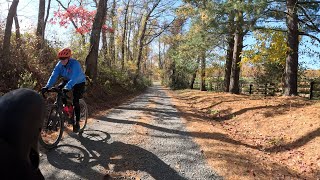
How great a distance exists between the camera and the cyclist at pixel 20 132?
3.04 ft

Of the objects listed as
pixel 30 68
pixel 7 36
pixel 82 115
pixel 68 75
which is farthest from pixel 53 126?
pixel 7 36

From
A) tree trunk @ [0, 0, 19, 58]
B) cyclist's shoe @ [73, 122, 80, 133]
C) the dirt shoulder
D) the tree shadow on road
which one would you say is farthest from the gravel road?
tree trunk @ [0, 0, 19, 58]

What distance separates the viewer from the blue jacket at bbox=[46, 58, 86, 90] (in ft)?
17.3

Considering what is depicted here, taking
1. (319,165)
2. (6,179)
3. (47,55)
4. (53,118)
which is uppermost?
(47,55)

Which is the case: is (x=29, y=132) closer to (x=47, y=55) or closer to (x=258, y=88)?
(x=47, y=55)

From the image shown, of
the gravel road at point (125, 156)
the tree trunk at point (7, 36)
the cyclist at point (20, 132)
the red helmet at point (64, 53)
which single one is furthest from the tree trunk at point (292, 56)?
the cyclist at point (20, 132)

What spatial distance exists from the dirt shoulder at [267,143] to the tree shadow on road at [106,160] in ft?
3.41

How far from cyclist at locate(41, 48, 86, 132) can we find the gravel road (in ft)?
2.76

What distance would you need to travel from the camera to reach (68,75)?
5.45 metres

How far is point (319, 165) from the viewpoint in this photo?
16.6ft

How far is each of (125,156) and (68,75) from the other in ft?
6.31

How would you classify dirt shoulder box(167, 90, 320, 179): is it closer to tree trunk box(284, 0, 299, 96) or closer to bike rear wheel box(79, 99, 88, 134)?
bike rear wheel box(79, 99, 88, 134)

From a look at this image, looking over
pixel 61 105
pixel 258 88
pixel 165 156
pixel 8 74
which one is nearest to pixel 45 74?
pixel 8 74

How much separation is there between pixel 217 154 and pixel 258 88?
2179cm
